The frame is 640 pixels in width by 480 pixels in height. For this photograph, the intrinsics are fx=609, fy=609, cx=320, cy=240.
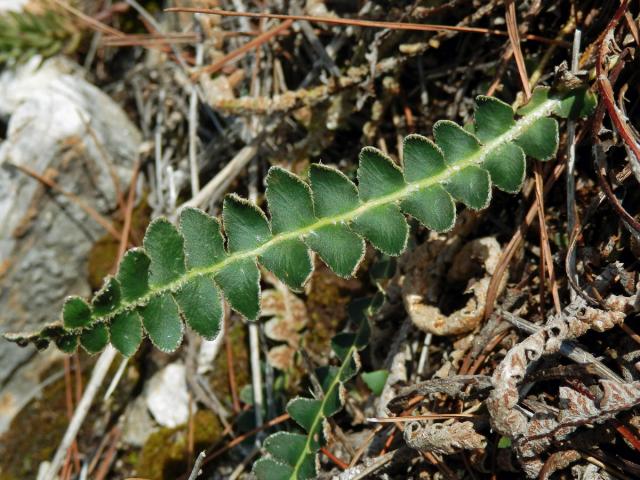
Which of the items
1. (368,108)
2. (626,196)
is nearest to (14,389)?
(368,108)

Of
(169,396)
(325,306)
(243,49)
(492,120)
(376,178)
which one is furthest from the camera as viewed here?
(243,49)

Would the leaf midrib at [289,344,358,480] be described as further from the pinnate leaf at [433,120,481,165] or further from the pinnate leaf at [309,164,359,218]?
the pinnate leaf at [433,120,481,165]

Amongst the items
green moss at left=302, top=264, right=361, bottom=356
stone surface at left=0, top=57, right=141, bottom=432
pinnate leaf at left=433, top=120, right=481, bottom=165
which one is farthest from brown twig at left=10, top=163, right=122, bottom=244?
pinnate leaf at left=433, top=120, right=481, bottom=165

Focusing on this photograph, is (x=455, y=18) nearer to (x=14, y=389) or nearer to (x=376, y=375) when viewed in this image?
(x=376, y=375)

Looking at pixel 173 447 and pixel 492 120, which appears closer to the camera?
pixel 492 120

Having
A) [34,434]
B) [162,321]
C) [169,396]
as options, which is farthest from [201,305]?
[34,434]

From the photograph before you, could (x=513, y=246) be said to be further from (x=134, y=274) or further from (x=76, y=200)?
(x=76, y=200)

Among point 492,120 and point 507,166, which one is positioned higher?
point 492,120
